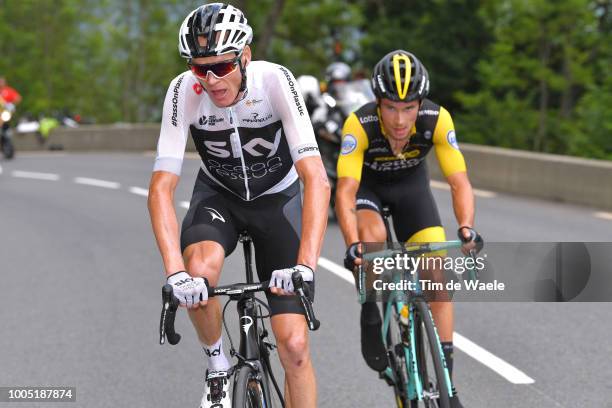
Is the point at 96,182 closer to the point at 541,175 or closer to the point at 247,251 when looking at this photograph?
the point at 541,175

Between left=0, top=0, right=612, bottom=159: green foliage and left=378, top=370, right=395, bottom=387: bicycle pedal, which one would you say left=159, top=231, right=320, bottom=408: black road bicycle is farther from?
left=0, top=0, right=612, bottom=159: green foliage

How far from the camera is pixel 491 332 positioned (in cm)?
787

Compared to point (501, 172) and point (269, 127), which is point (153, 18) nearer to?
point (501, 172)

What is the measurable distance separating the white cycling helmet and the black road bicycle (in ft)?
3.03

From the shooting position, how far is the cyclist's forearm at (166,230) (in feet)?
13.5

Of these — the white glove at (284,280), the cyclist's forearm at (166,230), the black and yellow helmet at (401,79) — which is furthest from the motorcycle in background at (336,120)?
the white glove at (284,280)

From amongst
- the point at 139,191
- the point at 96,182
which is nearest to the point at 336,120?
the point at 139,191

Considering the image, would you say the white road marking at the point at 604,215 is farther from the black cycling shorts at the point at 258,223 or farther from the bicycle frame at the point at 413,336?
the black cycling shorts at the point at 258,223

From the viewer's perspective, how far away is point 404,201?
5.91 m

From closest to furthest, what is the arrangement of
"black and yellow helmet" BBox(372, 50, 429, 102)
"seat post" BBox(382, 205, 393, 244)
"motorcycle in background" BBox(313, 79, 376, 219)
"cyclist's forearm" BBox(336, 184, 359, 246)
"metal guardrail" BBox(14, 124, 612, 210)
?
"black and yellow helmet" BBox(372, 50, 429, 102)
"cyclist's forearm" BBox(336, 184, 359, 246)
"seat post" BBox(382, 205, 393, 244)
"motorcycle in background" BBox(313, 79, 376, 219)
"metal guardrail" BBox(14, 124, 612, 210)

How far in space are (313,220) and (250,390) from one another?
72 cm

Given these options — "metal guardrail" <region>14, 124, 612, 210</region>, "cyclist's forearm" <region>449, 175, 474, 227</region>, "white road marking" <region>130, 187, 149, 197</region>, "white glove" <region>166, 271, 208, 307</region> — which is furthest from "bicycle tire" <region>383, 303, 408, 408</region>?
"white road marking" <region>130, 187, 149, 197</region>

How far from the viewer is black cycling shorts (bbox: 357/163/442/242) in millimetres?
5871

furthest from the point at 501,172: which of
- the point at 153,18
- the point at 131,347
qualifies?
the point at 153,18
